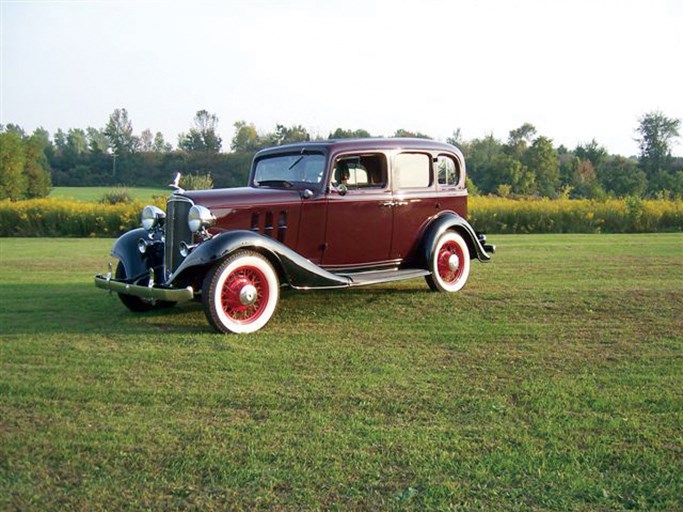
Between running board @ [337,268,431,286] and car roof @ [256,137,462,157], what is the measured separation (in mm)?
1423

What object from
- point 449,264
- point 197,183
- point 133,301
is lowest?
point 133,301

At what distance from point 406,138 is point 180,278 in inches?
135

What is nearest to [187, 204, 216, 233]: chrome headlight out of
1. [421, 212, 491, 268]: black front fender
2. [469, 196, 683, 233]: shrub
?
[421, 212, 491, 268]: black front fender

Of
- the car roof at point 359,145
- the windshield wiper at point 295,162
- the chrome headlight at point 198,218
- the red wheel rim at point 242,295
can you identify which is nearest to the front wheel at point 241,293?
the red wheel rim at point 242,295

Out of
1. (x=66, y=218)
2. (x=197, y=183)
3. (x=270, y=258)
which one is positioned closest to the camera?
(x=270, y=258)

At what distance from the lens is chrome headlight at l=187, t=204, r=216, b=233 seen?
6.72 meters

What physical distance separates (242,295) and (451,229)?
3.30 meters

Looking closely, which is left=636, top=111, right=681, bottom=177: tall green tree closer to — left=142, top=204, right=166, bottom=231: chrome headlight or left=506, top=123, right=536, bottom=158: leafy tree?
left=506, top=123, right=536, bottom=158: leafy tree

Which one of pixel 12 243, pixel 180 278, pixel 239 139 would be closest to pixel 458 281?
pixel 180 278

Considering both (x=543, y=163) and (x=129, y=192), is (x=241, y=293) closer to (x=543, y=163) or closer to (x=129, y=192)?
(x=129, y=192)

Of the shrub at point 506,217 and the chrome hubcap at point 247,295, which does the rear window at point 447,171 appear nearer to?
the chrome hubcap at point 247,295

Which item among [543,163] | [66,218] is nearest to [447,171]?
[66,218]

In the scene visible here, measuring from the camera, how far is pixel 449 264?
8648mm

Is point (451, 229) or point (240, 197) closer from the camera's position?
point (240, 197)
